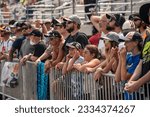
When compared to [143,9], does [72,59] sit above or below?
below

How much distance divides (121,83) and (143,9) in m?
1.07

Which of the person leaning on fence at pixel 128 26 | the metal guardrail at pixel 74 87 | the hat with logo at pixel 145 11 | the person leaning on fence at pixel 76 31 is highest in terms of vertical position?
the hat with logo at pixel 145 11

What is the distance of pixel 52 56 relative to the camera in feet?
32.4

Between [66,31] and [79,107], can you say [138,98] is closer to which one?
[79,107]

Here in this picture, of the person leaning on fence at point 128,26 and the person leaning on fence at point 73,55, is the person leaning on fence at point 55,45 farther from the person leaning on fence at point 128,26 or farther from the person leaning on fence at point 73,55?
the person leaning on fence at point 128,26

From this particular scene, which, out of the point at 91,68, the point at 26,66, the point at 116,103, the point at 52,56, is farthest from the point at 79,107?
the point at 26,66

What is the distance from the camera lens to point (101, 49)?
9.08m

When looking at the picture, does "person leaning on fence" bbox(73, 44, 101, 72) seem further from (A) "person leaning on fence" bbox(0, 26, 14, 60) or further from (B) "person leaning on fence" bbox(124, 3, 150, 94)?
(A) "person leaning on fence" bbox(0, 26, 14, 60)

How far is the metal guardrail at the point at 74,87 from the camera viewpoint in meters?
7.20

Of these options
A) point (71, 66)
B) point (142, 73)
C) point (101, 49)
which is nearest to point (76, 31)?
point (101, 49)

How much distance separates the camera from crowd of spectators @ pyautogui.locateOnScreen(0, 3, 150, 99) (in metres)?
6.94

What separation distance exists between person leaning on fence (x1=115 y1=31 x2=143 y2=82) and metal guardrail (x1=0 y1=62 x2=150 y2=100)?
0.66 feet

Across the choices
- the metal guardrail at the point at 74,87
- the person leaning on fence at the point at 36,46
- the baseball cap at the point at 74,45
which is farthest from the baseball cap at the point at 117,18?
the person leaning on fence at the point at 36,46

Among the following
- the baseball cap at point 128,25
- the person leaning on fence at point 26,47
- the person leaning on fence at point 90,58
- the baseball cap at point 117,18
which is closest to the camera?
the person leaning on fence at point 90,58
